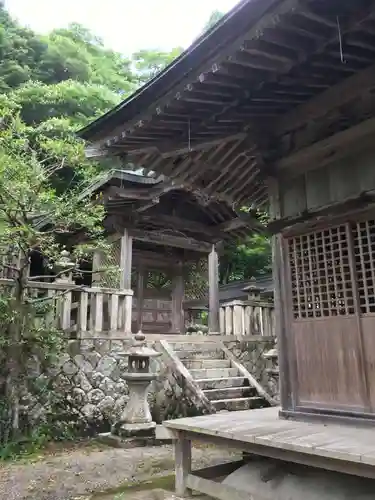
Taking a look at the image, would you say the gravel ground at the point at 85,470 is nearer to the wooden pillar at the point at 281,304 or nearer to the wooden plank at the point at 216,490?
the wooden plank at the point at 216,490

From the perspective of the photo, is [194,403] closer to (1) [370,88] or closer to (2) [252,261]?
(1) [370,88]

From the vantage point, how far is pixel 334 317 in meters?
4.45

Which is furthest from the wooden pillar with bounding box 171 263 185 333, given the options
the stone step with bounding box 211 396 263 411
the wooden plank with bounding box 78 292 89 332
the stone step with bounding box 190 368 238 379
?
the wooden plank with bounding box 78 292 89 332

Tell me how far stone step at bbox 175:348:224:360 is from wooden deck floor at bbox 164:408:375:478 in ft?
16.2

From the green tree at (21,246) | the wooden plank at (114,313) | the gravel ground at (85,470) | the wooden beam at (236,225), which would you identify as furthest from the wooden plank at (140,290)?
the gravel ground at (85,470)

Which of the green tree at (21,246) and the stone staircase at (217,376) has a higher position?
the green tree at (21,246)

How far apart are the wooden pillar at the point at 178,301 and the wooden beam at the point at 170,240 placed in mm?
1438

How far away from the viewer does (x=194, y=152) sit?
5.26 meters

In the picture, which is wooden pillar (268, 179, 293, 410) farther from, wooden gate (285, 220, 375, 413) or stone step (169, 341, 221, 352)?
stone step (169, 341, 221, 352)

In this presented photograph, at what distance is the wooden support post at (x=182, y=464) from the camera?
15.1 feet

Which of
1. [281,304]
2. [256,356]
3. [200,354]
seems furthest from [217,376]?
[281,304]

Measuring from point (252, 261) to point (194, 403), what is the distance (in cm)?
1602

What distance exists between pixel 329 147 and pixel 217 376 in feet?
21.2

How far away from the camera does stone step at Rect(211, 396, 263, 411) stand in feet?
28.1
